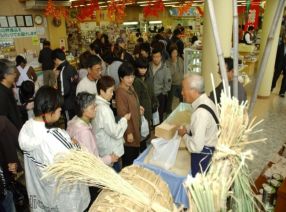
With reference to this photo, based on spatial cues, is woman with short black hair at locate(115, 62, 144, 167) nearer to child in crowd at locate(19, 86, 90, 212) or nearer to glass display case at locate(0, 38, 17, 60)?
child in crowd at locate(19, 86, 90, 212)

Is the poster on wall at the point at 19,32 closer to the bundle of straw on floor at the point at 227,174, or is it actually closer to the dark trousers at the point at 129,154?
the dark trousers at the point at 129,154

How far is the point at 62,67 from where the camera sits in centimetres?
416

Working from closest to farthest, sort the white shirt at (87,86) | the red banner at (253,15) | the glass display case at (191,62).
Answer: the white shirt at (87,86) → the glass display case at (191,62) → the red banner at (253,15)

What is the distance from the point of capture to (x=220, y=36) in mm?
4113

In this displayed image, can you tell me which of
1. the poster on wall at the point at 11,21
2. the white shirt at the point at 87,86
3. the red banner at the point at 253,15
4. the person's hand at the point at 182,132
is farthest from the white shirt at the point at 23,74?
the red banner at the point at 253,15

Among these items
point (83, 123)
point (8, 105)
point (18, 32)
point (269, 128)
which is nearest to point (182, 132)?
point (83, 123)

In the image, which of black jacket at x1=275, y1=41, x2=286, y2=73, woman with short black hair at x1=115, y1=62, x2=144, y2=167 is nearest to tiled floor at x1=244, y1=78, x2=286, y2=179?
black jacket at x1=275, y1=41, x2=286, y2=73

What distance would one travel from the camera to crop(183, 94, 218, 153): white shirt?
1953 mm

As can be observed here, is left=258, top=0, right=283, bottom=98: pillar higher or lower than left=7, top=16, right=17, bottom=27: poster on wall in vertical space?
lower

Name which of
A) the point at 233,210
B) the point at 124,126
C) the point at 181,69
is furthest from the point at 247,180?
the point at 181,69

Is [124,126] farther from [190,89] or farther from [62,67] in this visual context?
[62,67]

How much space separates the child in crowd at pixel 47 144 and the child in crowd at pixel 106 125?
736mm

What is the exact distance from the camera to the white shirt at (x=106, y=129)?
2.58m

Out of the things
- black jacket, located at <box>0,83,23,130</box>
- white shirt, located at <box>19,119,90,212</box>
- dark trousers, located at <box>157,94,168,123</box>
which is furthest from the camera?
dark trousers, located at <box>157,94,168,123</box>
